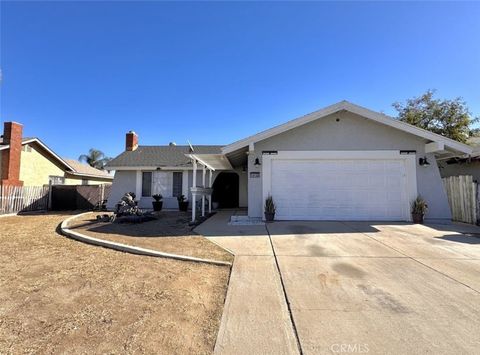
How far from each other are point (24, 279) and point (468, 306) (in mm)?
6351

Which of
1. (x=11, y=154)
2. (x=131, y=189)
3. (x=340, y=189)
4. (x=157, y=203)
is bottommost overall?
(x=157, y=203)

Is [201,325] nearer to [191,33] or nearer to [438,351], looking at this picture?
[438,351]

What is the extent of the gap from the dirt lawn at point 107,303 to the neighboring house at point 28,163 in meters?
14.2

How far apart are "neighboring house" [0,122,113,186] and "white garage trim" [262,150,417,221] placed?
15247mm

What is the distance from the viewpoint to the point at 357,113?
10914 mm

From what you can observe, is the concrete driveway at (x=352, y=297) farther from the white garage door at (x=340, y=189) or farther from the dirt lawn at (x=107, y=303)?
the white garage door at (x=340, y=189)

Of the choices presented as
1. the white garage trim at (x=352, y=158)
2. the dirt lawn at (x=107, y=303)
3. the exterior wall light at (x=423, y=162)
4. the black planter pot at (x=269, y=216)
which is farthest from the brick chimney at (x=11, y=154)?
the exterior wall light at (x=423, y=162)

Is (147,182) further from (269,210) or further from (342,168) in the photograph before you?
(342,168)

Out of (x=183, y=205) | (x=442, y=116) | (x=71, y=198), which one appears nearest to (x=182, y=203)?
(x=183, y=205)

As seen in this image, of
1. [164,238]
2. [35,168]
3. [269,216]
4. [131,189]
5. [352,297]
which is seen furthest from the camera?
[35,168]

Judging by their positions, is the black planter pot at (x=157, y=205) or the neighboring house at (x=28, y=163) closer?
the black planter pot at (x=157, y=205)

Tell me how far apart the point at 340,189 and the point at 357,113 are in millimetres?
2960

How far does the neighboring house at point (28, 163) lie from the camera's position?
17.0 m
